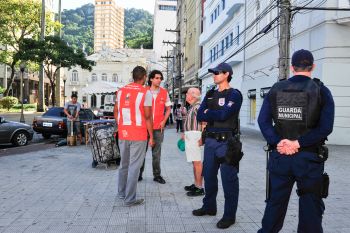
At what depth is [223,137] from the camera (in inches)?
173

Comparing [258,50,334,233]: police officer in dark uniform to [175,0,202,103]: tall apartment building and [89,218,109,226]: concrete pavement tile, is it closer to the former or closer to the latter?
[89,218,109,226]: concrete pavement tile

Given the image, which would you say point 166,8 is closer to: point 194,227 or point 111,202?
point 111,202

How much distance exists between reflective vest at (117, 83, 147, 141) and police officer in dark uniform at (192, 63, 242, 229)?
95 cm

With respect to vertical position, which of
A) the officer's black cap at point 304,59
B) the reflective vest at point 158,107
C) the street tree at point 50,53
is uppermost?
the street tree at point 50,53

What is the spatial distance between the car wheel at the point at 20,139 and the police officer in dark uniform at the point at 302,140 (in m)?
11.8

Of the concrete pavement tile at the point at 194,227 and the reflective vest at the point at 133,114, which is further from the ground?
the reflective vest at the point at 133,114

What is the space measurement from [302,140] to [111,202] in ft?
10.4

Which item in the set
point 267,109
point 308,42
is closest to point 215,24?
point 308,42

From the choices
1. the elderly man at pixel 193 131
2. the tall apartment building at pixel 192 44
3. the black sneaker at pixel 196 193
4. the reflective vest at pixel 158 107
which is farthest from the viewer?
the tall apartment building at pixel 192 44

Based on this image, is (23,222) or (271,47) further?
(271,47)

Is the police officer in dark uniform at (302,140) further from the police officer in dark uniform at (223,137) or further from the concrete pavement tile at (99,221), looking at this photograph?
the concrete pavement tile at (99,221)

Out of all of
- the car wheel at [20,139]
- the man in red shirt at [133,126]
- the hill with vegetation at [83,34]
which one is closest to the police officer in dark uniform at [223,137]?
the man in red shirt at [133,126]

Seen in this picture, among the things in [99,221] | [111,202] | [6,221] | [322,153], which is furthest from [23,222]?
[322,153]

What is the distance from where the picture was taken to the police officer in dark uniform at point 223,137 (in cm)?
436
